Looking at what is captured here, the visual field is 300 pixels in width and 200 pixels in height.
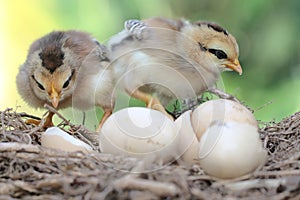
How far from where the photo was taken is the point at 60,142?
134 cm

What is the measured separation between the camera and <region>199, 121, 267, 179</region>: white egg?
108 cm

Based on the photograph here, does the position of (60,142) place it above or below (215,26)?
below

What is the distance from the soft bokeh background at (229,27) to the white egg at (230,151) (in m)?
0.90

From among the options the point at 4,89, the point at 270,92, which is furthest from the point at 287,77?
the point at 4,89

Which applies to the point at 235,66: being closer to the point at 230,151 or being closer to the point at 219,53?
the point at 219,53

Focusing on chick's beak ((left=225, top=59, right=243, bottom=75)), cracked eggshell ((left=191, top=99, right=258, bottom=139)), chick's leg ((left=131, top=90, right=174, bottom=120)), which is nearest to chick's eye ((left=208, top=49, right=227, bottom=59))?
chick's beak ((left=225, top=59, right=243, bottom=75))

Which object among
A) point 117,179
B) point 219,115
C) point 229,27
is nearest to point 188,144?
point 219,115

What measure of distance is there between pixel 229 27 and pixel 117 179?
133cm

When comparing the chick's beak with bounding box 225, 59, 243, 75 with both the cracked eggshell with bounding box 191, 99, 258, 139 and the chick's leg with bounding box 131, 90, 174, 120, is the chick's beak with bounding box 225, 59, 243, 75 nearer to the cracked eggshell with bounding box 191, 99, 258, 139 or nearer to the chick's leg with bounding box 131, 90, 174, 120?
the chick's leg with bounding box 131, 90, 174, 120

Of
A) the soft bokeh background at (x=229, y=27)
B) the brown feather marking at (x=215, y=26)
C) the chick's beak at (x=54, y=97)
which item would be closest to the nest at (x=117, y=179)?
the chick's beak at (x=54, y=97)

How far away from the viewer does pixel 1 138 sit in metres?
1.31

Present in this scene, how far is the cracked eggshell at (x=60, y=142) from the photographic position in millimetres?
1328

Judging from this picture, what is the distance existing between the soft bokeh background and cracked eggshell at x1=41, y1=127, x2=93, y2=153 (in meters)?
0.66

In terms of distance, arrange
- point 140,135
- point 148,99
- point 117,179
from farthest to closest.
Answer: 1. point 148,99
2. point 140,135
3. point 117,179
